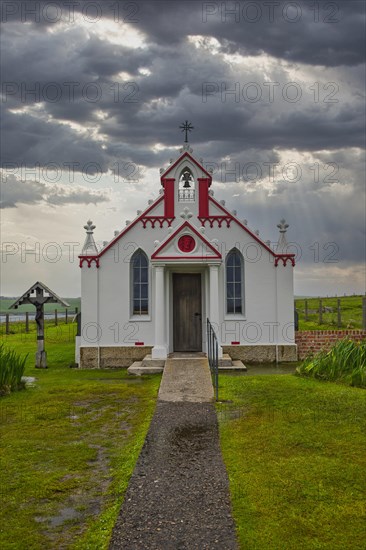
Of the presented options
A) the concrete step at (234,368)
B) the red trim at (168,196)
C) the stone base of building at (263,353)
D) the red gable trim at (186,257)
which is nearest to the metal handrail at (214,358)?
the concrete step at (234,368)

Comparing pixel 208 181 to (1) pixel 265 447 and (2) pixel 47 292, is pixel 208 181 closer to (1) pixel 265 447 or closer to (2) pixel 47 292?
(2) pixel 47 292

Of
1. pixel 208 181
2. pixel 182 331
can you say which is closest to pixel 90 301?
pixel 182 331

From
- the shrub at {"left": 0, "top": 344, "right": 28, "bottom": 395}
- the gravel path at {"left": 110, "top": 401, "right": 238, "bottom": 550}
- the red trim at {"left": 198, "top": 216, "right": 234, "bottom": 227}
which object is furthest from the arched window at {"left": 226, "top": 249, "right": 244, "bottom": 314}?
the gravel path at {"left": 110, "top": 401, "right": 238, "bottom": 550}

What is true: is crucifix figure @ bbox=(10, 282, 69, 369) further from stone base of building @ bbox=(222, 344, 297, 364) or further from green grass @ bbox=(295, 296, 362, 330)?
green grass @ bbox=(295, 296, 362, 330)

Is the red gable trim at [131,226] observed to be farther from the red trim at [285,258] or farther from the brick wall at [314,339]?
the brick wall at [314,339]

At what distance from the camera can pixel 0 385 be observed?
11.6 m

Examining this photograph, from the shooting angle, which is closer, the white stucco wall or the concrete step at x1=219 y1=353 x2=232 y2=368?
the concrete step at x1=219 y1=353 x2=232 y2=368

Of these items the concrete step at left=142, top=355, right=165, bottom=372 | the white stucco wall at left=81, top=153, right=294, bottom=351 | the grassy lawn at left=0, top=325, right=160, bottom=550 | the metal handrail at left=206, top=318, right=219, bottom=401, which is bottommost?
the grassy lawn at left=0, top=325, right=160, bottom=550

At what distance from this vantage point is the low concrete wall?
16.7 m

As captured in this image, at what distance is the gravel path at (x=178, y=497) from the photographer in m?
4.49

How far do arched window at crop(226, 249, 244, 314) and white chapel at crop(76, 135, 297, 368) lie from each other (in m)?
0.03

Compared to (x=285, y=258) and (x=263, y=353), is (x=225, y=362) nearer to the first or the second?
(x=263, y=353)

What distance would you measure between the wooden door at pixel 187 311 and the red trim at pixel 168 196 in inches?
80.7

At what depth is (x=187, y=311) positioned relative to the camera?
56.3 ft
